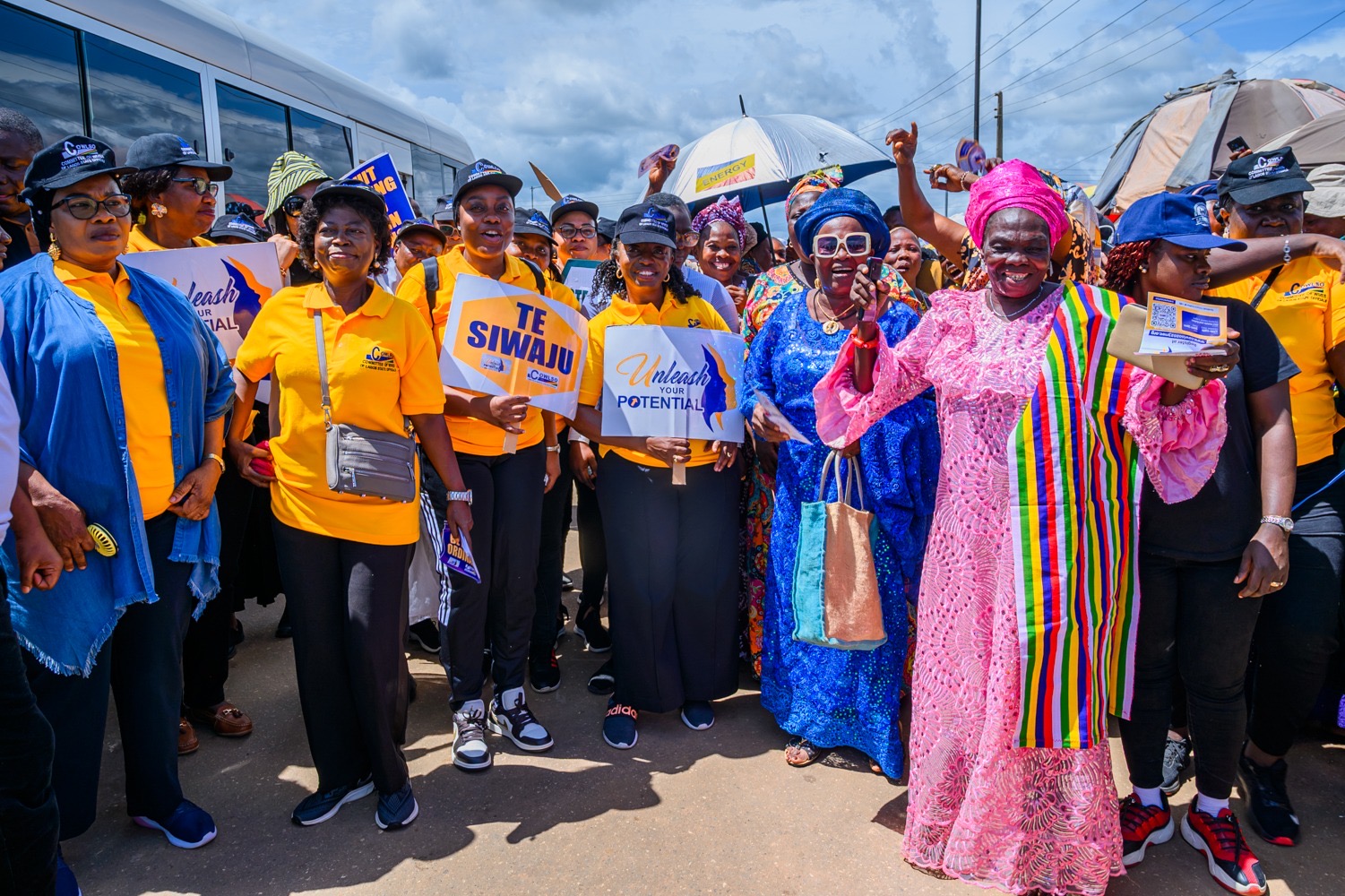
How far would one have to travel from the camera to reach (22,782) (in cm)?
204

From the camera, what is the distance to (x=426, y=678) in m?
4.55

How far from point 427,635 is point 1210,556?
398cm

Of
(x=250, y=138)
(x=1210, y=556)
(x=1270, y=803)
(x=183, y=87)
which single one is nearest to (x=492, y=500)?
(x=1210, y=556)

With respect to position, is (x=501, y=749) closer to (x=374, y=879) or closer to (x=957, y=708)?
(x=374, y=879)

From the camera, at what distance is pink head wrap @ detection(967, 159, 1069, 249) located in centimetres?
260

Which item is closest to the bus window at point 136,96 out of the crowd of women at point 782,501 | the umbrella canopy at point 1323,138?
the crowd of women at point 782,501

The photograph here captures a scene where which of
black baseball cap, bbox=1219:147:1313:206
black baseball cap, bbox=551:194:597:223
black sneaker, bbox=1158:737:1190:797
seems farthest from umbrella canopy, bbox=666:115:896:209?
black sneaker, bbox=1158:737:1190:797

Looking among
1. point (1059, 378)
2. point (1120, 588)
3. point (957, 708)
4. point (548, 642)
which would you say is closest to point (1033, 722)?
point (957, 708)

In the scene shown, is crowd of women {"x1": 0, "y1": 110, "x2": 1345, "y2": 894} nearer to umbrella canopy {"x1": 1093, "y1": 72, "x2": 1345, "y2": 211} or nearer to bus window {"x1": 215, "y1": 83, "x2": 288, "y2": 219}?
bus window {"x1": 215, "y1": 83, "x2": 288, "y2": 219}

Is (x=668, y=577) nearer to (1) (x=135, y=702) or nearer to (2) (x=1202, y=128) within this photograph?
(1) (x=135, y=702)

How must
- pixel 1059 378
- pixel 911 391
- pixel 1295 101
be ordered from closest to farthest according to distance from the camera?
pixel 1059 378
pixel 911 391
pixel 1295 101

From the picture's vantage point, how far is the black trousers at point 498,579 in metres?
3.62

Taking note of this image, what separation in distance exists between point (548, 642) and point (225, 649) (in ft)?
4.96

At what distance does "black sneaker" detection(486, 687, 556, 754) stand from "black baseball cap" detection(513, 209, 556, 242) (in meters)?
2.54
